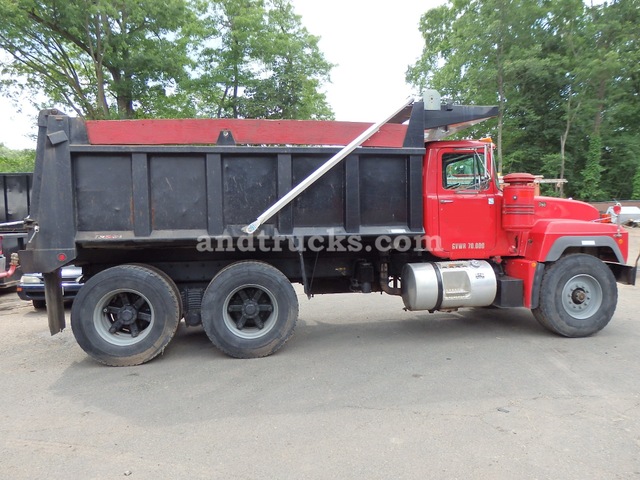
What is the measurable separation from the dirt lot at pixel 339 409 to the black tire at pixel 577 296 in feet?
0.69

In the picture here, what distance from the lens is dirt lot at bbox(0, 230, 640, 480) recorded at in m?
2.94

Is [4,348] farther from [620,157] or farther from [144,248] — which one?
[620,157]

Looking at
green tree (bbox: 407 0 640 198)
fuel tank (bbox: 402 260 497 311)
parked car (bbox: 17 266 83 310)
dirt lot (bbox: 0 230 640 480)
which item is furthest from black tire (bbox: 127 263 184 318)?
green tree (bbox: 407 0 640 198)

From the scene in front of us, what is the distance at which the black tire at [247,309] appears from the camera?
5.00 meters

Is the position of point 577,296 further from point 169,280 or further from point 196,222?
point 169,280

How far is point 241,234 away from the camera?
4977 mm

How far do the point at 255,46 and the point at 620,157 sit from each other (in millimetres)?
21539

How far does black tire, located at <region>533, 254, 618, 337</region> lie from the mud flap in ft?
19.8

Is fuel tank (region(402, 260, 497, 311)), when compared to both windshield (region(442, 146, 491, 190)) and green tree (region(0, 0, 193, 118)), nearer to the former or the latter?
windshield (region(442, 146, 491, 190))

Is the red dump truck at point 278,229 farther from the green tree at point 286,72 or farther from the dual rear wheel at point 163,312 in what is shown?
the green tree at point 286,72

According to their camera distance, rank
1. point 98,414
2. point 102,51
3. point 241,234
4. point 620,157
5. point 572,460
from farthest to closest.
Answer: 1. point 620,157
2. point 102,51
3. point 241,234
4. point 98,414
5. point 572,460

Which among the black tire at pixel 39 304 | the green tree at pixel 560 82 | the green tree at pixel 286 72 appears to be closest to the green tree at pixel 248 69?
the green tree at pixel 286 72

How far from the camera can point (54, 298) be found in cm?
496

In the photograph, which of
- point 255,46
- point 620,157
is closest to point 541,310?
point 255,46
